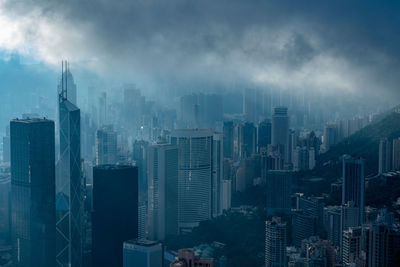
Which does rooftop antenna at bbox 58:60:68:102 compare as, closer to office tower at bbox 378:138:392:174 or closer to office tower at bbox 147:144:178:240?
office tower at bbox 147:144:178:240

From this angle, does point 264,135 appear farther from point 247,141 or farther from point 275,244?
point 275,244

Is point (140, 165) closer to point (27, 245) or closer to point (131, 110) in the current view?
point (131, 110)

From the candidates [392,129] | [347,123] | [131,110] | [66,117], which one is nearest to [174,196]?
[131,110]

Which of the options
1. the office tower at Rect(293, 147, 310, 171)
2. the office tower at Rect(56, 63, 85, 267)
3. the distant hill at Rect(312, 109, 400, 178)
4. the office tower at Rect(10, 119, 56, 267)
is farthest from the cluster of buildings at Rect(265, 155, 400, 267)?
the office tower at Rect(10, 119, 56, 267)

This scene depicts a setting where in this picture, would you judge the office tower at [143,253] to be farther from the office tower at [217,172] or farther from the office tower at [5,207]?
→ the office tower at [217,172]

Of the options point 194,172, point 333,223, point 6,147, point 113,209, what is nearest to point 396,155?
point 333,223

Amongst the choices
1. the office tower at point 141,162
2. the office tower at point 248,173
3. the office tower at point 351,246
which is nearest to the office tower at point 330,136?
the office tower at point 248,173
